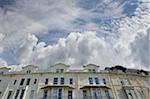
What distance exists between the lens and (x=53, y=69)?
3331cm

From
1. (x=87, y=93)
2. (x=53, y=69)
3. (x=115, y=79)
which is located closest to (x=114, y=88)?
(x=115, y=79)

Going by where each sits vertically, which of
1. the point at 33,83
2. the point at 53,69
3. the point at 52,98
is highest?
the point at 53,69

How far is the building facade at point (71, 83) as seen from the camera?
29.6 meters

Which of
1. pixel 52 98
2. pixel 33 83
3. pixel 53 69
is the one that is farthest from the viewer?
pixel 53 69

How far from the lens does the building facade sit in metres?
29.6

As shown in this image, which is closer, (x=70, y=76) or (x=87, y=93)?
(x=87, y=93)

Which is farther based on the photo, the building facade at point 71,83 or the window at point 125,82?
the window at point 125,82

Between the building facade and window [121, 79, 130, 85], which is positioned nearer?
the building facade

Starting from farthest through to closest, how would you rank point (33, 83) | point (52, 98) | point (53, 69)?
point (53, 69) < point (33, 83) < point (52, 98)

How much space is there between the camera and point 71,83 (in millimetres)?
31328

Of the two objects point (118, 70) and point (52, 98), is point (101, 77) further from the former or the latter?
point (52, 98)

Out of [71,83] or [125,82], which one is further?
[125,82]

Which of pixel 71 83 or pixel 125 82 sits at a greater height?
pixel 125 82

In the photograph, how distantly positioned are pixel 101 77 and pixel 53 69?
913 cm
